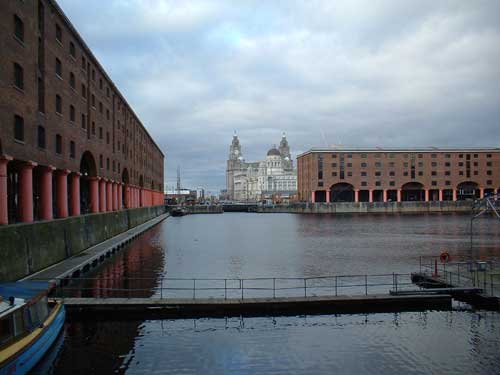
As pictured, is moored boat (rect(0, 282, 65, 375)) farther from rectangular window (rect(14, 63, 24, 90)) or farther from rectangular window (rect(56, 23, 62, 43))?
rectangular window (rect(56, 23, 62, 43))

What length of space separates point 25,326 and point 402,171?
130m

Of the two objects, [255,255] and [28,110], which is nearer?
[28,110]

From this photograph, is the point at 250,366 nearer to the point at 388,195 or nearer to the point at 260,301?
the point at 260,301

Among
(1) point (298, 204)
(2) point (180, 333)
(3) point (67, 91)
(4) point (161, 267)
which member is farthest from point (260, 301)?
(1) point (298, 204)

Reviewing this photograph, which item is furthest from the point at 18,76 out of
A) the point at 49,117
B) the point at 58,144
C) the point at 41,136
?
the point at 58,144

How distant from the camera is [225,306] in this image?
21734mm

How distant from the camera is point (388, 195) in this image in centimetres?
14312

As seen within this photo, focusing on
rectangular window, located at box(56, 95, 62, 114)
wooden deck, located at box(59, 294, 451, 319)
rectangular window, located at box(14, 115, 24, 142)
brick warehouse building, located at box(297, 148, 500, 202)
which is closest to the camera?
wooden deck, located at box(59, 294, 451, 319)

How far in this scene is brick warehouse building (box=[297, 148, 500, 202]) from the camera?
132 meters

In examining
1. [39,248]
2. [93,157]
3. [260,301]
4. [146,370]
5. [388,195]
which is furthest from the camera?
[388,195]

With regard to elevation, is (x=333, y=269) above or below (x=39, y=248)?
below

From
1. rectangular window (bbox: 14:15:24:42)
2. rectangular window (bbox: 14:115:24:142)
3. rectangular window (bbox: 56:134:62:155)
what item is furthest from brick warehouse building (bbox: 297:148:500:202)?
rectangular window (bbox: 14:115:24:142)

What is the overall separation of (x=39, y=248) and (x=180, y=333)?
43.0ft

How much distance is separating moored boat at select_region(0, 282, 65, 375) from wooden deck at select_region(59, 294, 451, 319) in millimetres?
2890
